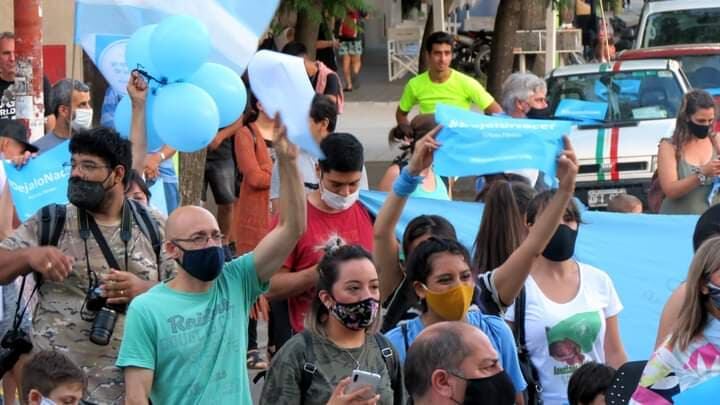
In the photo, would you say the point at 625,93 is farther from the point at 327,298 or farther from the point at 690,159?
the point at 327,298

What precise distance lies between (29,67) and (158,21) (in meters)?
3.46

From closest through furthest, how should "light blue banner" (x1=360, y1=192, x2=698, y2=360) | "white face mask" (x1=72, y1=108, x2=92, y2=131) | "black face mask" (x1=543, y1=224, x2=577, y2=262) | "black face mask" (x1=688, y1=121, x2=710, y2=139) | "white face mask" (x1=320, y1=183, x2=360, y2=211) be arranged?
"black face mask" (x1=543, y1=224, x2=577, y2=262) < "white face mask" (x1=320, y1=183, x2=360, y2=211) < "light blue banner" (x1=360, y1=192, x2=698, y2=360) < "white face mask" (x1=72, y1=108, x2=92, y2=131) < "black face mask" (x1=688, y1=121, x2=710, y2=139)

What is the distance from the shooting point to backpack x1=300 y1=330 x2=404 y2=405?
5.34 m

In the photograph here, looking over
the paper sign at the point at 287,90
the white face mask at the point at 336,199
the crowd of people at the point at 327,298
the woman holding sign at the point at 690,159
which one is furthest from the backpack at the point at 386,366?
the woman holding sign at the point at 690,159

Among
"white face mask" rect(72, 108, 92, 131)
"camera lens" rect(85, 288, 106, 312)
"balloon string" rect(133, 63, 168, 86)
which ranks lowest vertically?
"white face mask" rect(72, 108, 92, 131)

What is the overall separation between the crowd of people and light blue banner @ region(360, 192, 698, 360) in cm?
139

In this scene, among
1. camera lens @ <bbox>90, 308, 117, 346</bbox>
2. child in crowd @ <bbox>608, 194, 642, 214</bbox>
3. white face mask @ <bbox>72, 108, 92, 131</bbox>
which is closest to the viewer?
camera lens @ <bbox>90, 308, 117, 346</bbox>

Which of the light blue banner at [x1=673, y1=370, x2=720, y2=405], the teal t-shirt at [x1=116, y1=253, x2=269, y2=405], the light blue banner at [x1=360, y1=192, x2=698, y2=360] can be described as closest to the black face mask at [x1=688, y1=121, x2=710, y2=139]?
the light blue banner at [x1=360, y1=192, x2=698, y2=360]

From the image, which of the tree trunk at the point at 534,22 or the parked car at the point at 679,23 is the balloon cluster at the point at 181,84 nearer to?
the tree trunk at the point at 534,22

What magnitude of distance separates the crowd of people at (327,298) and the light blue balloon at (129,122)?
2.6 inches

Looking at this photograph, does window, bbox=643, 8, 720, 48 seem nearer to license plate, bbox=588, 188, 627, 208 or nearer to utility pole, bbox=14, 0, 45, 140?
license plate, bbox=588, 188, 627, 208

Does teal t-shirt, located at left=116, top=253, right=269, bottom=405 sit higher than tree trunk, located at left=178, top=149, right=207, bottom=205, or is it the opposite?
teal t-shirt, located at left=116, top=253, right=269, bottom=405

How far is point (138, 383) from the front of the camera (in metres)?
5.43

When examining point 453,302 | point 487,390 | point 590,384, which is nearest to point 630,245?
point 590,384
